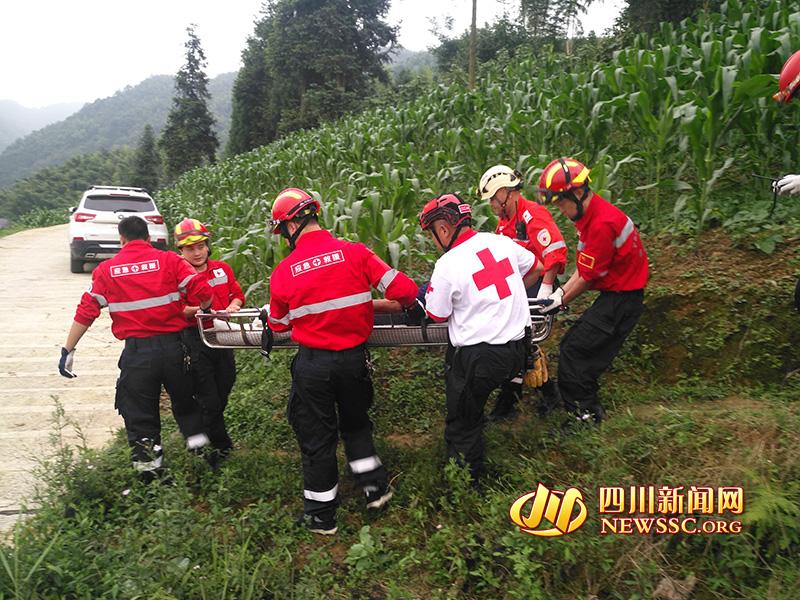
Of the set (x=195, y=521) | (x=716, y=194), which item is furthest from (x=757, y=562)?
(x=716, y=194)

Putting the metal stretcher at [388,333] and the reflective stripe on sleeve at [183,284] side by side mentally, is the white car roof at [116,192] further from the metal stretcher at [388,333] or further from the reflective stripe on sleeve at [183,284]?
the metal stretcher at [388,333]

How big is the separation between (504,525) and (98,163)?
86.6 metres

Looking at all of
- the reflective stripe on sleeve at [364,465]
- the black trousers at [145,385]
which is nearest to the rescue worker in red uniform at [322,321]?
the reflective stripe on sleeve at [364,465]

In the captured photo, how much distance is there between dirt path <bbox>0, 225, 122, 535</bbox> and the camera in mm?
4648

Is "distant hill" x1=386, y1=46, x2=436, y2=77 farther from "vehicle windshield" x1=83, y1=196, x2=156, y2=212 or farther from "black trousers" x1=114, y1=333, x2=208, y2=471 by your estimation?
"black trousers" x1=114, y1=333, x2=208, y2=471

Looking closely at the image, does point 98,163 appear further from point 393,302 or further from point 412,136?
point 393,302

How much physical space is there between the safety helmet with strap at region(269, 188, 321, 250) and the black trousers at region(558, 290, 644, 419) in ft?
6.79

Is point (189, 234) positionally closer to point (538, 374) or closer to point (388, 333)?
point (388, 333)

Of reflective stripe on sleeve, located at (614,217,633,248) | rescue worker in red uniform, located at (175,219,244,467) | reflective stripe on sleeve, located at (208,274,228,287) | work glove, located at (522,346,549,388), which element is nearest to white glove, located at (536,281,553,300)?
work glove, located at (522,346,549,388)

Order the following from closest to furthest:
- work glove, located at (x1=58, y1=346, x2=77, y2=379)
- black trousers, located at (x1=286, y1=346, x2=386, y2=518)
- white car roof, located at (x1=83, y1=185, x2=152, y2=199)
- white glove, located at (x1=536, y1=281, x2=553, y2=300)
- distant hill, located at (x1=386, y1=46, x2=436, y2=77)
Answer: black trousers, located at (x1=286, y1=346, x2=386, y2=518) → work glove, located at (x1=58, y1=346, x2=77, y2=379) → white glove, located at (x1=536, y1=281, x2=553, y2=300) → white car roof, located at (x1=83, y1=185, x2=152, y2=199) → distant hill, located at (x1=386, y1=46, x2=436, y2=77)

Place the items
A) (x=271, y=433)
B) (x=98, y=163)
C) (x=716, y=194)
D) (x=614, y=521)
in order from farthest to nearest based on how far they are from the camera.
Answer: (x=98, y=163)
(x=716, y=194)
(x=271, y=433)
(x=614, y=521)

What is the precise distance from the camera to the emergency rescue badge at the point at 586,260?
150 inches

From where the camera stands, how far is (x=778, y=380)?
4391mm

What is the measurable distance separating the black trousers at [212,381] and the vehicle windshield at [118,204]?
9841 mm
